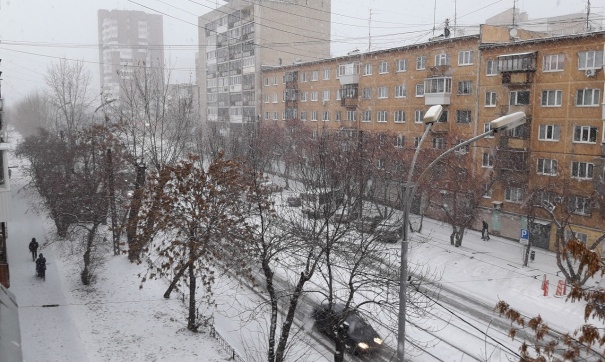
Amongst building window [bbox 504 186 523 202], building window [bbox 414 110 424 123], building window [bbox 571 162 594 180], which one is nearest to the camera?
building window [bbox 571 162 594 180]

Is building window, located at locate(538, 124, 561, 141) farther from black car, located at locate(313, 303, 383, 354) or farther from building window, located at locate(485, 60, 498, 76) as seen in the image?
black car, located at locate(313, 303, 383, 354)

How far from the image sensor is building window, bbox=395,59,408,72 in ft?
125

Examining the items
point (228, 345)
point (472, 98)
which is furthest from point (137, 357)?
point (472, 98)

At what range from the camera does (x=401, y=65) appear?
38531mm

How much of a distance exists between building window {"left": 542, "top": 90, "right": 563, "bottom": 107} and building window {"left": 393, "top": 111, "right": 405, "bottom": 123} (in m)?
11.7

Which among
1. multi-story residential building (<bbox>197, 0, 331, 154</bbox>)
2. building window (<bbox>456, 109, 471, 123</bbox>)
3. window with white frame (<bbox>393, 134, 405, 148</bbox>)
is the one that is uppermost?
multi-story residential building (<bbox>197, 0, 331, 154</bbox>)

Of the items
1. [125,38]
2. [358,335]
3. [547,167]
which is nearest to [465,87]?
[547,167]

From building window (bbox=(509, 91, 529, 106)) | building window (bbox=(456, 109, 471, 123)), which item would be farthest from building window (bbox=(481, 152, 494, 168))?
building window (bbox=(509, 91, 529, 106))

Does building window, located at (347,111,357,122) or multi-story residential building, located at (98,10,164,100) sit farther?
multi-story residential building, located at (98,10,164,100)

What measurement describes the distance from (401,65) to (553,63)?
12.8 meters

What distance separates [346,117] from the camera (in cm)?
4500

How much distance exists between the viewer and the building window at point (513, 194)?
96.4 feet

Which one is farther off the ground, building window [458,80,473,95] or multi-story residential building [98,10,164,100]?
multi-story residential building [98,10,164,100]

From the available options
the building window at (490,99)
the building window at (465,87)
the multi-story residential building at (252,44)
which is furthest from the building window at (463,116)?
the multi-story residential building at (252,44)
